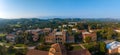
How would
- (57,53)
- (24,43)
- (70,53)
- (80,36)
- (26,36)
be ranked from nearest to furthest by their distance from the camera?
(57,53) → (70,53) → (24,43) → (26,36) → (80,36)

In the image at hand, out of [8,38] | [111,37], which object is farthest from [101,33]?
[8,38]

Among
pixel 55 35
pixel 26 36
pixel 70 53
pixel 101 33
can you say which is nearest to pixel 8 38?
pixel 26 36

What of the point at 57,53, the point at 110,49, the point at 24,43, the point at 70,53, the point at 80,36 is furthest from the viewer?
the point at 80,36

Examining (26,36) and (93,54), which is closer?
(93,54)

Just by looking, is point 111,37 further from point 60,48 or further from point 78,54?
point 60,48

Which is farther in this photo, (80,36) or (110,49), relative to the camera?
(80,36)

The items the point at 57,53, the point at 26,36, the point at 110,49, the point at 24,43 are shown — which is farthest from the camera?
the point at 26,36

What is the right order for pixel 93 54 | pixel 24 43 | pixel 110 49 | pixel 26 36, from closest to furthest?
pixel 93 54 → pixel 110 49 → pixel 24 43 → pixel 26 36

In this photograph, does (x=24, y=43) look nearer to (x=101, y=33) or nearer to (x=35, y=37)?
(x=35, y=37)

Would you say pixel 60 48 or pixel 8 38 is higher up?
pixel 60 48
